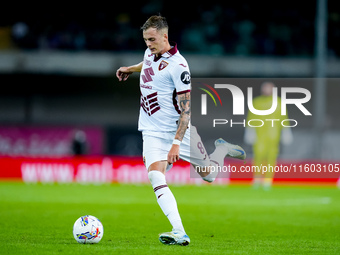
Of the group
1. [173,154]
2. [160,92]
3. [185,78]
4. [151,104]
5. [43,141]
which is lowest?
[173,154]

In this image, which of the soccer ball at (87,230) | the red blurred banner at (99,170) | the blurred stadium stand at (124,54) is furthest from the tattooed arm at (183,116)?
the blurred stadium stand at (124,54)

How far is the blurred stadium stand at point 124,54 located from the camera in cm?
2686

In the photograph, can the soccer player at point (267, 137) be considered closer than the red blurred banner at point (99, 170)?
Yes

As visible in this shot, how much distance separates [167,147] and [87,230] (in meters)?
1.34

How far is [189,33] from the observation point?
→ 2761 cm

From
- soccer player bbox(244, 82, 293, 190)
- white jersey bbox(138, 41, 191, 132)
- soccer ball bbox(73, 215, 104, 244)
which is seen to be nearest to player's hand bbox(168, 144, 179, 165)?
white jersey bbox(138, 41, 191, 132)

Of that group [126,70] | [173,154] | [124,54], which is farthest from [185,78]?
[124,54]

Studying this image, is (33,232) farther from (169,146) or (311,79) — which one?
(311,79)

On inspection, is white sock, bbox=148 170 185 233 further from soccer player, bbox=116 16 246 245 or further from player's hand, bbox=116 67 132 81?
player's hand, bbox=116 67 132 81

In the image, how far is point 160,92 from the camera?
7.80 metres

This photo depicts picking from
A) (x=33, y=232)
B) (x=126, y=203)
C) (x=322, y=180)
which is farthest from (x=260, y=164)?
(x=33, y=232)

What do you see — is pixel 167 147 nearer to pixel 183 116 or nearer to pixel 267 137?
pixel 183 116

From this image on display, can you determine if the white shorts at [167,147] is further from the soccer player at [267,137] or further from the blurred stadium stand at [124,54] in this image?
the blurred stadium stand at [124,54]

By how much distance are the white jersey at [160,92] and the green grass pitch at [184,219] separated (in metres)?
1.42
